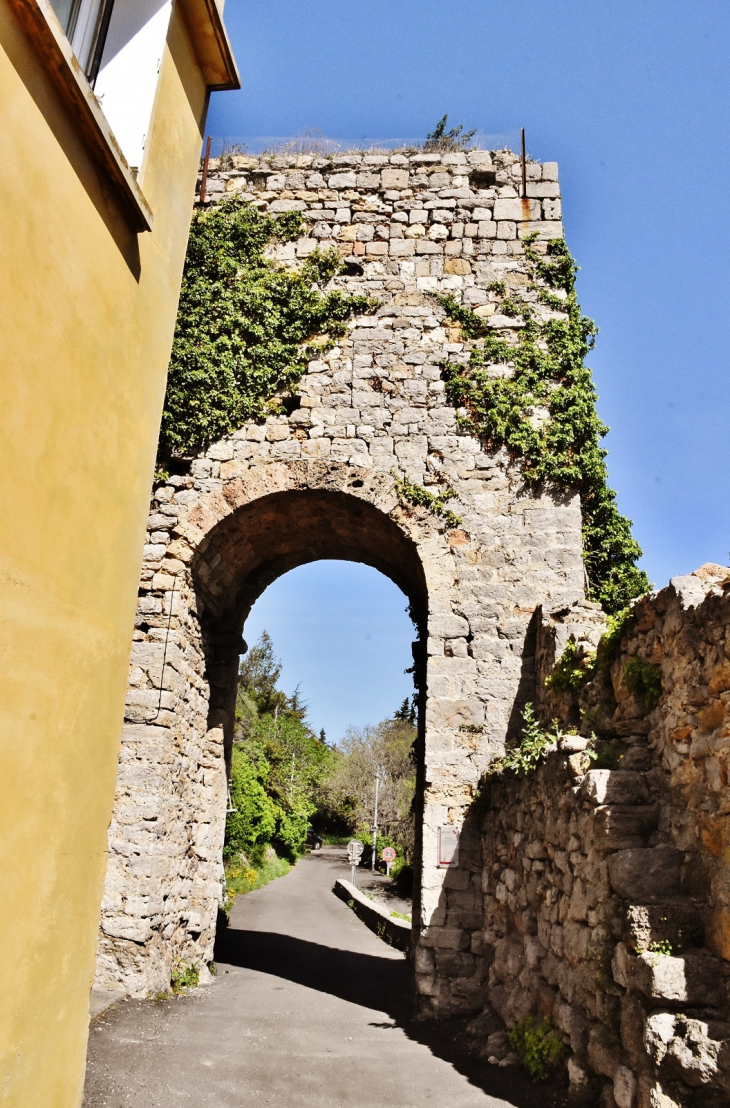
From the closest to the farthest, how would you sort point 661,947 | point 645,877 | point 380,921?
point 661,947 < point 645,877 < point 380,921

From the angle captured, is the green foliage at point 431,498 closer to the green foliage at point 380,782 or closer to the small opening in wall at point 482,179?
the small opening in wall at point 482,179

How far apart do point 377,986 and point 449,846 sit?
2390 millimetres

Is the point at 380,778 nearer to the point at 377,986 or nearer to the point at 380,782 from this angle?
the point at 380,782

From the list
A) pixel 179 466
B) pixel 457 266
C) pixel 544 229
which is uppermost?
pixel 544 229

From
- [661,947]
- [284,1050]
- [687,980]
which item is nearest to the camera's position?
[687,980]

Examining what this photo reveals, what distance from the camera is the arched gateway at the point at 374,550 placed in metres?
6.69

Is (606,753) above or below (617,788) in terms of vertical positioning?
above

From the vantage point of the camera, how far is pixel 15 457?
2.49 m

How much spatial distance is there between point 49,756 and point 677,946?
2.76m

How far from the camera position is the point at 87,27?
11.5ft

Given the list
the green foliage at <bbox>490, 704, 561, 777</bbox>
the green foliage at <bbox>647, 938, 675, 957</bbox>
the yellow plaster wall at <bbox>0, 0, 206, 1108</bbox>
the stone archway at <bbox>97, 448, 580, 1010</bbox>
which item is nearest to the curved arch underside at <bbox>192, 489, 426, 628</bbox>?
the stone archway at <bbox>97, 448, 580, 1010</bbox>

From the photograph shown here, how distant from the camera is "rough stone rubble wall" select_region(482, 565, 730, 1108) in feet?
10.5

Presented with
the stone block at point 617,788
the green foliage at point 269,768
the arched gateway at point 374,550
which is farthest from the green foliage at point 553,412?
the green foliage at point 269,768

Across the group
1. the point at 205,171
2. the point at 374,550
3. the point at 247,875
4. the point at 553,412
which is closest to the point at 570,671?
the point at 553,412
